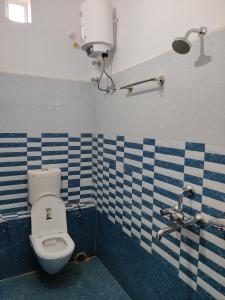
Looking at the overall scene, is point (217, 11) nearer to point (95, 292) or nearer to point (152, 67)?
point (152, 67)

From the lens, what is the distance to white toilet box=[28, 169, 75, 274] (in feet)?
6.69

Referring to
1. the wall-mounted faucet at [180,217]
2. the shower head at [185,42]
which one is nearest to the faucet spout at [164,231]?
the wall-mounted faucet at [180,217]

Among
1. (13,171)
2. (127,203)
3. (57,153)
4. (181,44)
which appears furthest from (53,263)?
(181,44)

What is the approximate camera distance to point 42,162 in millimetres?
2160

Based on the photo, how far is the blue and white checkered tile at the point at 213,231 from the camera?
1102 millimetres

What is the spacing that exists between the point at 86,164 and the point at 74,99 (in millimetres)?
664

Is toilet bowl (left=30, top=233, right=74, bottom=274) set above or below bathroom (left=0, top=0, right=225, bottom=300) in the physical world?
below

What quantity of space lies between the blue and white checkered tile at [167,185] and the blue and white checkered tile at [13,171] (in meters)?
1.22

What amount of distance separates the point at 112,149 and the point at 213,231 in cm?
111

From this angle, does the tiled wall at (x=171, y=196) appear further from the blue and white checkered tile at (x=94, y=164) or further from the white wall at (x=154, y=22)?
the white wall at (x=154, y=22)

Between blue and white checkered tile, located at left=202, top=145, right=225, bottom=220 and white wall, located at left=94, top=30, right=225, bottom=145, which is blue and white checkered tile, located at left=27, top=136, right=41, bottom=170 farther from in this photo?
blue and white checkered tile, located at left=202, top=145, right=225, bottom=220

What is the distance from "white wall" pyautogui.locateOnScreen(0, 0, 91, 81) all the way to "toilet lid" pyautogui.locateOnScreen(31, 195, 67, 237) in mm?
1157

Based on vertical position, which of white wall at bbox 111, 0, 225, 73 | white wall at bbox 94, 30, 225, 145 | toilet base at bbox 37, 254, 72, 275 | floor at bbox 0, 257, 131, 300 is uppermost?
white wall at bbox 111, 0, 225, 73

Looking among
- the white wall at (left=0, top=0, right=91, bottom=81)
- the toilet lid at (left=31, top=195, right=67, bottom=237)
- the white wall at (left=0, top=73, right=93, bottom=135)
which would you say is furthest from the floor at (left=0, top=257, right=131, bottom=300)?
the white wall at (left=0, top=0, right=91, bottom=81)
